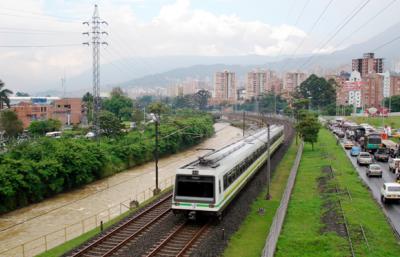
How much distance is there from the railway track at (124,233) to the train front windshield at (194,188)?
2.30 m

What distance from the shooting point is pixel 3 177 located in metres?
31.6

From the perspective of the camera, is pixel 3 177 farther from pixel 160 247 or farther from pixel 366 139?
pixel 366 139

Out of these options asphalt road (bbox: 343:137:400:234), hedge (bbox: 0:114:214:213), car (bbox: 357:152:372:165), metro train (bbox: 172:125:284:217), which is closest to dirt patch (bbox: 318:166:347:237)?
asphalt road (bbox: 343:137:400:234)

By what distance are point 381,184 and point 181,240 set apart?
18.9 metres

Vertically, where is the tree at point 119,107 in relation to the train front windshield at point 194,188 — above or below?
above

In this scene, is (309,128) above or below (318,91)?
below

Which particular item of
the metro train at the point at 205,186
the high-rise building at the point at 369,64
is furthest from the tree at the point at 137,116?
the high-rise building at the point at 369,64

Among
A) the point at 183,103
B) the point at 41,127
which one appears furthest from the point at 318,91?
the point at 41,127

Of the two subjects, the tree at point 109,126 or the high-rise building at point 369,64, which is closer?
the tree at point 109,126

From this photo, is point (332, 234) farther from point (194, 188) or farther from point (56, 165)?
point (56, 165)

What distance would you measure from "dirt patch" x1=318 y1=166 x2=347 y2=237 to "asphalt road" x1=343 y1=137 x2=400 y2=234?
246 centimetres

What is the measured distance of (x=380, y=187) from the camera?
31.4 meters

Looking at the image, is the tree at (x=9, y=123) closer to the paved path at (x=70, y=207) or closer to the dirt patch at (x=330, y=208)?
the paved path at (x=70, y=207)

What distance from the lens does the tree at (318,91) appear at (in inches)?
4857
